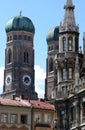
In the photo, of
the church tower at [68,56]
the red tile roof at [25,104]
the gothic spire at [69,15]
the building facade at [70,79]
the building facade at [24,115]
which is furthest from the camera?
the red tile roof at [25,104]

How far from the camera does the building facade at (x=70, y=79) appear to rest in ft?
269

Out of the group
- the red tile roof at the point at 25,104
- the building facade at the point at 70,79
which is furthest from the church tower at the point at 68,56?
the red tile roof at the point at 25,104

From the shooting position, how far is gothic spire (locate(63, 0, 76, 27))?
91188 millimetres

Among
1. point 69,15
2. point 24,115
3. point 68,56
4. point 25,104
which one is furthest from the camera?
point 25,104

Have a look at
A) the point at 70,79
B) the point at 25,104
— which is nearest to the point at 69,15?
the point at 70,79

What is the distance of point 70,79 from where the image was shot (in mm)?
88000

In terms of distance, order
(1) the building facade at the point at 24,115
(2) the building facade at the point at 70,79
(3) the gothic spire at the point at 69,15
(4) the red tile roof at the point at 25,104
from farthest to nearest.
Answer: (4) the red tile roof at the point at 25,104 < (1) the building facade at the point at 24,115 < (3) the gothic spire at the point at 69,15 < (2) the building facade at the point at 70,79

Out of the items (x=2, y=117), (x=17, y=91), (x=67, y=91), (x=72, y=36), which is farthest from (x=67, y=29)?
(x=17, y=91)

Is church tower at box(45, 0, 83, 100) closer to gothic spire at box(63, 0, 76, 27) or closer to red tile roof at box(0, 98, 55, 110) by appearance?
gothic spire at box(63, 0, 76, 27)

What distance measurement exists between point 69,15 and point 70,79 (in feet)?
36.3

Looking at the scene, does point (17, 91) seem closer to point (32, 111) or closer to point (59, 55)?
point (32, 111)

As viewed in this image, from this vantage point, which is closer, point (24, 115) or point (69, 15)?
point (69, 15)

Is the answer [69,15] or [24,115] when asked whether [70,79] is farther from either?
[24,115]

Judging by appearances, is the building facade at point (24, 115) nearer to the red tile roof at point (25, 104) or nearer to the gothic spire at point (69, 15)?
the red tile roof at point (25, 104)
